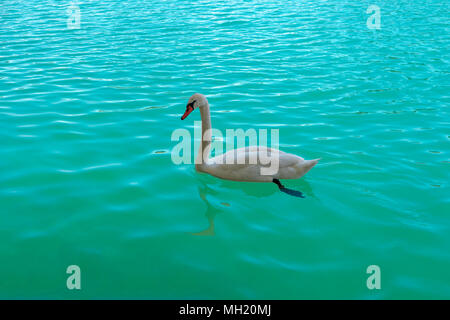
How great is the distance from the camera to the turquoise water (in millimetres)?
5539

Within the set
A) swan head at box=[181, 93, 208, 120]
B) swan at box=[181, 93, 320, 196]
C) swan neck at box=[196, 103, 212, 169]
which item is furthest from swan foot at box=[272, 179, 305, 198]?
swan head at box=[181, 93, 208, 120]

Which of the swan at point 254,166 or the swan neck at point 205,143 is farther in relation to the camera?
the swan neck at point 205,143

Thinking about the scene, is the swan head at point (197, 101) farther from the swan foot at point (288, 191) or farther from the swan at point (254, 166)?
the swan foot at point (288, 191)

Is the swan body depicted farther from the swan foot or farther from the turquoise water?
the turquoise water

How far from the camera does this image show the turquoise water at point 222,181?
5539 mm

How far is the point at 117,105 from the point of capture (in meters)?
10.9

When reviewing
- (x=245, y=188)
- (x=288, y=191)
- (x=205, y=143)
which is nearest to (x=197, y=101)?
(x=205, y=143)

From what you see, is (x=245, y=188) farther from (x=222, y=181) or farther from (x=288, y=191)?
(x=288, y=191)

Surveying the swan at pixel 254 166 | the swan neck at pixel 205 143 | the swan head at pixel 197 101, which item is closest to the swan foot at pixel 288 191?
the swan at pixel 254 166

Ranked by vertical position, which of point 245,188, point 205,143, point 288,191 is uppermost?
point 205,143

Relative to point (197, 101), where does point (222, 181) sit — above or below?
below

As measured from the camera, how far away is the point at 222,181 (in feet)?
24.9

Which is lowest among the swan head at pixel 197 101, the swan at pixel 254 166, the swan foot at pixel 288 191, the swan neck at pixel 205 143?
the swan foot at pixel 288 191
